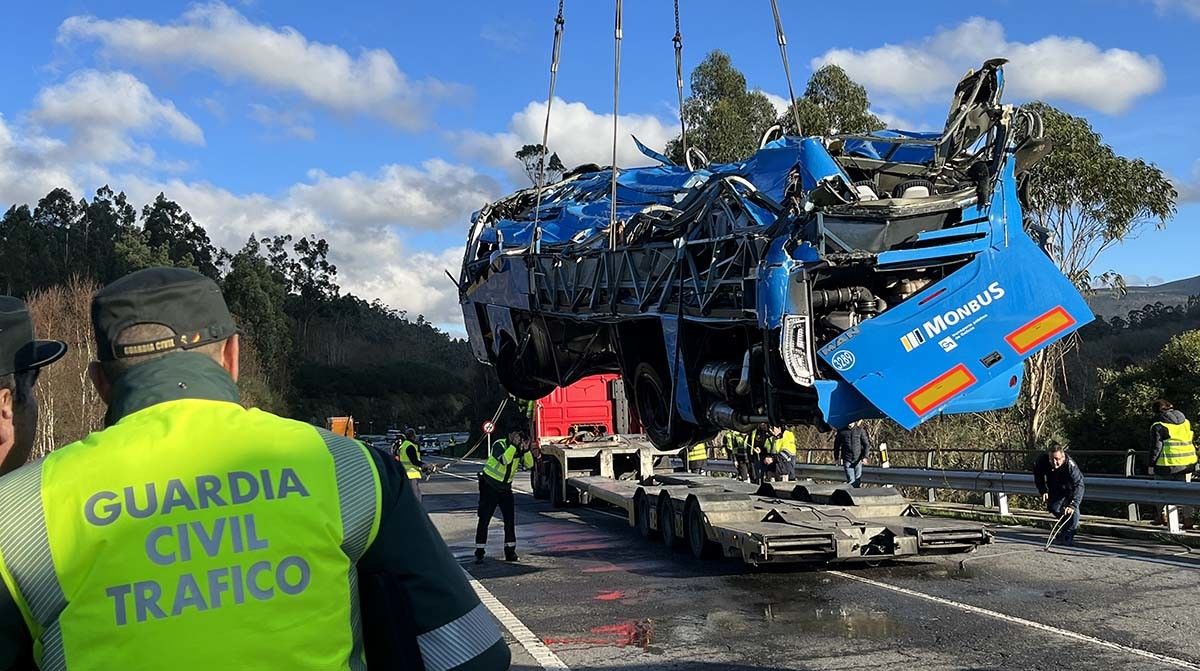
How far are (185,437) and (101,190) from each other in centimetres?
8318

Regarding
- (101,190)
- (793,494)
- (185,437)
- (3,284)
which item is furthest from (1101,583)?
(101,190)

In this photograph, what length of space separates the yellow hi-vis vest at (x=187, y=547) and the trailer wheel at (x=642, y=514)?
41.4 ft

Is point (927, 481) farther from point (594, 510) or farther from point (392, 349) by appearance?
point (392, 349)

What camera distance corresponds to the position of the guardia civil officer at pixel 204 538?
1572 mm

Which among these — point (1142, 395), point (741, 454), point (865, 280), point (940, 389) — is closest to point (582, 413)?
point (741, 454)

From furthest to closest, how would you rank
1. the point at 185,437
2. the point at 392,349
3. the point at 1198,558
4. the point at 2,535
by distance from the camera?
the point at 392,349
the point at 1198,558
the point at 185,437
the point at 2,535

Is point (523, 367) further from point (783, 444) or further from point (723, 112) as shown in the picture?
point (723, 112)

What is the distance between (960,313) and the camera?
7.36m

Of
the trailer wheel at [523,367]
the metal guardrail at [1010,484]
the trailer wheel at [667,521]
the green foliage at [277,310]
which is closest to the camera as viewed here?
the trailer wheel at [523,367]

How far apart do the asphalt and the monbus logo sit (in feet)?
7.12

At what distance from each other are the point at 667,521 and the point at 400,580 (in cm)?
1175

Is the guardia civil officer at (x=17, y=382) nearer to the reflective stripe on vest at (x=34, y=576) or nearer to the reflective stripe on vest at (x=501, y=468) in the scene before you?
the reflective stripe on vest at (x=34, y=576)

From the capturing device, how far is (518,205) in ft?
37.3

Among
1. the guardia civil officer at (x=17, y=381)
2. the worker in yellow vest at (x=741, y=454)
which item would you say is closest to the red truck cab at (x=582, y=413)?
the worker in yellow vest at (x=741, y=454)
